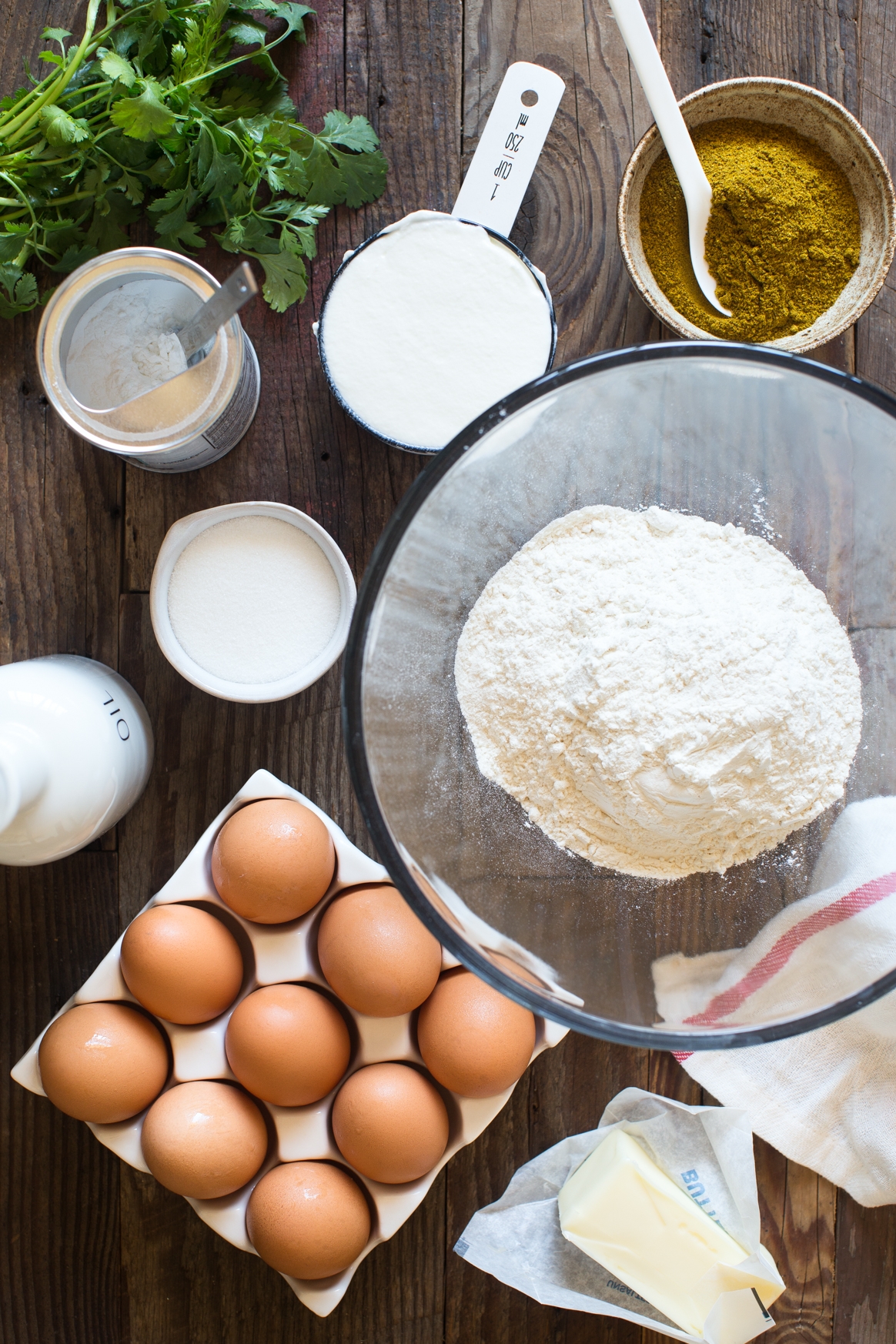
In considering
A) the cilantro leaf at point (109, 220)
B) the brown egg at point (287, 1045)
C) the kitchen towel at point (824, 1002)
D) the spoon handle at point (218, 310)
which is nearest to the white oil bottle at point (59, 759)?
the brown egg at point (287, 1045)

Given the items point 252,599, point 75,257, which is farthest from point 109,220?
point 252,599

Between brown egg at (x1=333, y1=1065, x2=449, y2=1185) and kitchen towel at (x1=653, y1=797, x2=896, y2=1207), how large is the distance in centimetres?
26

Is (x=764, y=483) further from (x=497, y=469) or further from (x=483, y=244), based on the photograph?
(x=483, y=244)

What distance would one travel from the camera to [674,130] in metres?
0.96

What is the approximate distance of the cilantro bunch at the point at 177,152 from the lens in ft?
3.08

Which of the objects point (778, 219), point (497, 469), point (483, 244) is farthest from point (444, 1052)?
point (778, 219)

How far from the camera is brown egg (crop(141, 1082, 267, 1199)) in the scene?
0.89m

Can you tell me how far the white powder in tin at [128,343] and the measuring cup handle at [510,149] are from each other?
0.35 m

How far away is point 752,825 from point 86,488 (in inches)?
33.0

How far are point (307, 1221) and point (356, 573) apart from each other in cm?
68

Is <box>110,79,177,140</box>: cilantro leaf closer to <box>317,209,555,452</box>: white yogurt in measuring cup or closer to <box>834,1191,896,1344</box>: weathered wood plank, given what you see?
<box>317,209,555,452</box>: white yogurt in measuring cup

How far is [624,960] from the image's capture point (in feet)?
2.93

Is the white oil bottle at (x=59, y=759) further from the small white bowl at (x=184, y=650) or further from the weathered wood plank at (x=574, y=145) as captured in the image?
the weathered wood plank at (x=574, y=145)


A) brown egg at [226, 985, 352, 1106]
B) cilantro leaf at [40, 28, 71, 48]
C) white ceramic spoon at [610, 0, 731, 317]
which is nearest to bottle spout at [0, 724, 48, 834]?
brown egg at [226, 985, 352, 1106]
